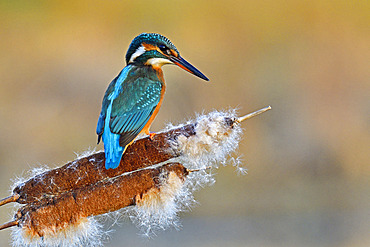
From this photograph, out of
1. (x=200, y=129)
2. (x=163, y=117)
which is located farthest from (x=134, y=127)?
(x=163, y=117)

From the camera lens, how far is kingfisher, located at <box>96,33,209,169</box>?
109cm

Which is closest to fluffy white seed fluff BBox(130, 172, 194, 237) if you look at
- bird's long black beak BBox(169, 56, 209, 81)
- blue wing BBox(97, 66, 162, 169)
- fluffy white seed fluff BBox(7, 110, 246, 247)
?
fluffy white seed fluff BBox(7, 110, 246, 247)

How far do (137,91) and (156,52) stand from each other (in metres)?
0.10

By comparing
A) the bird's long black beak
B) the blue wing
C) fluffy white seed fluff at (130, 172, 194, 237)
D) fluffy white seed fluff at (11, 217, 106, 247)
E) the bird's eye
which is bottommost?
fluffy white seed fluff at (11, 217, 106, 247)

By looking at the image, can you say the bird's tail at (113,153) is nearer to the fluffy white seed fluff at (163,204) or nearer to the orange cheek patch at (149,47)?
the fluffy white seed fluff at (163,204)

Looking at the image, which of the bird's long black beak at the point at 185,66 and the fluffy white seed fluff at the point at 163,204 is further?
the bird's long black beak at the point at 185,66

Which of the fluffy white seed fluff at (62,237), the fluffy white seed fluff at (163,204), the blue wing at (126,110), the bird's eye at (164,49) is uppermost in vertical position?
the bird's eye at (164,49)

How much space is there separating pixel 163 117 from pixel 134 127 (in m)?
2.24

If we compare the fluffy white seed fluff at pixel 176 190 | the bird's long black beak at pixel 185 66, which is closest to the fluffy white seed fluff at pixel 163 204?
the fluffy white seed fluff at pixel 176 190

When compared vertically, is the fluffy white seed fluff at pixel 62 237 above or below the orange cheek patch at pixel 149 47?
below

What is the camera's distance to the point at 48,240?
98 centimetres

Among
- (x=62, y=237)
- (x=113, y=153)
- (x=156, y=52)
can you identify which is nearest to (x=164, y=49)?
(x=156, y=52)

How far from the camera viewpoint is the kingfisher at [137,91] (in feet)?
3.59

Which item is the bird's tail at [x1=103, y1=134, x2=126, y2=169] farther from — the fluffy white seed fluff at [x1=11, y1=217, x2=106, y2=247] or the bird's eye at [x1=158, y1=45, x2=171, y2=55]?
the bird's eye at [x1=158, y1=45, x2=171, y2=55]
